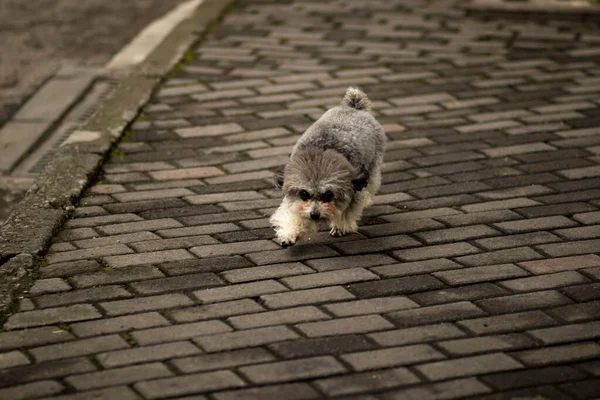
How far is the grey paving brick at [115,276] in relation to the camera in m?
4.69

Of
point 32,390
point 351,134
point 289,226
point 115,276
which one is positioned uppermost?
point 351,134

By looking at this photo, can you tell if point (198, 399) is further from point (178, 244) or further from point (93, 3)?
point (93, 3)

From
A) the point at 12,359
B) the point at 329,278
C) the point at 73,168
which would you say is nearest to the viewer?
the point at 12,359

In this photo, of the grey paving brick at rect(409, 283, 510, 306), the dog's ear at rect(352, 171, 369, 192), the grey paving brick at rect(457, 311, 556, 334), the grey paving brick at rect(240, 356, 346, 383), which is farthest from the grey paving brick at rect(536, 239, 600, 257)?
the grey paving brick at rect(240, 356, 346, 383)

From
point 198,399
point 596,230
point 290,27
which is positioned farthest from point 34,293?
point 290,27

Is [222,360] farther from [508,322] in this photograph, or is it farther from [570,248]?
[570,248]

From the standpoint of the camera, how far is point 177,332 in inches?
166

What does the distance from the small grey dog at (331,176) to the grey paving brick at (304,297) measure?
45 centimetres

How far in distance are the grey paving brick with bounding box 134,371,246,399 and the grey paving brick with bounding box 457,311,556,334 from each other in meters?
1.19

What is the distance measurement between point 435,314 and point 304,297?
2.23 ft

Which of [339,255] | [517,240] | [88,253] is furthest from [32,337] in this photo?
[517,240]

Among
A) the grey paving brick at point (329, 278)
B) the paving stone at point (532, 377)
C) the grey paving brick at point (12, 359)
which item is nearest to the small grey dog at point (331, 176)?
the grey paving brick at point (329, 278)

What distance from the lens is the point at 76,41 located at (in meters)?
9.42

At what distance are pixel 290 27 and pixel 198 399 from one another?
610cm
